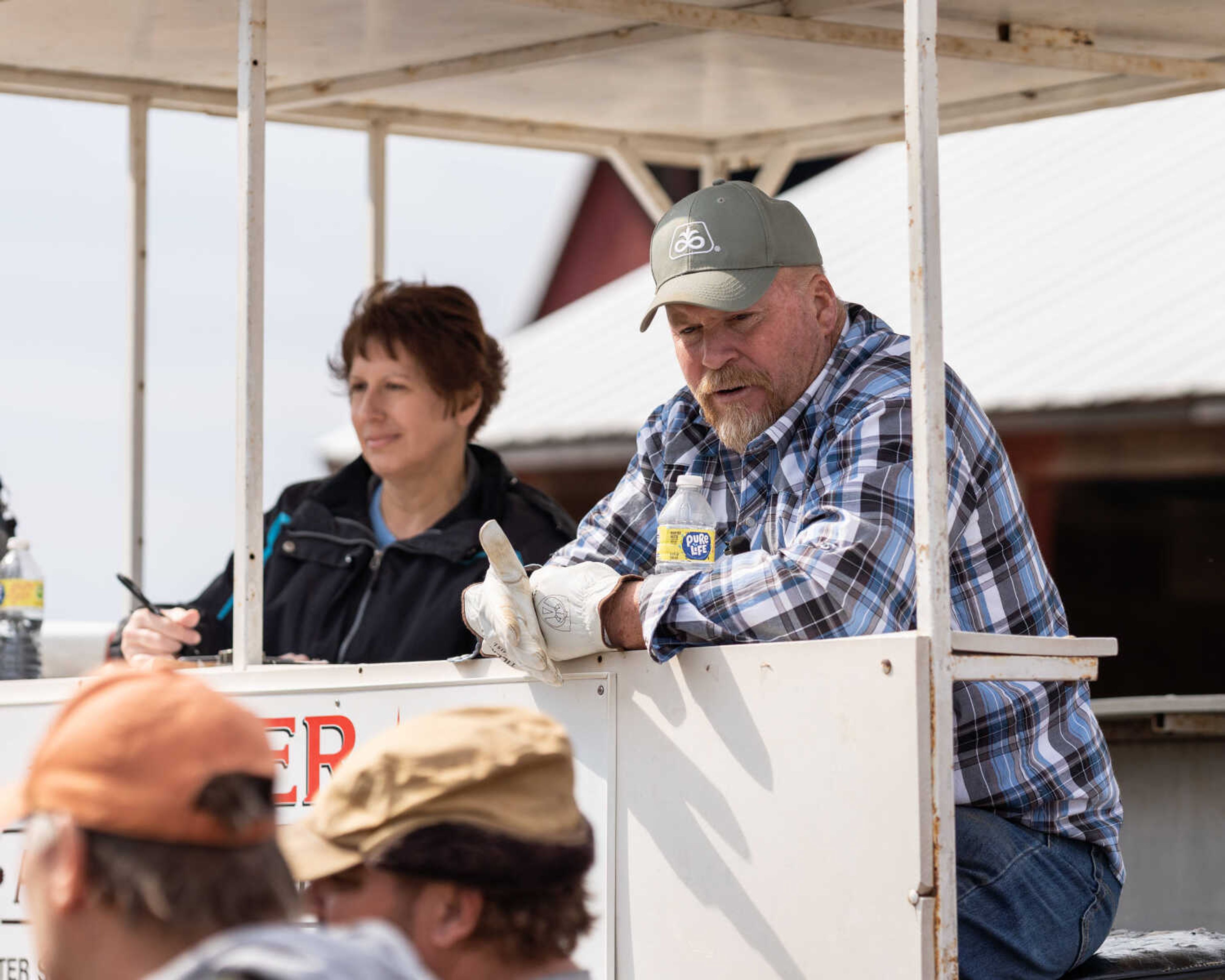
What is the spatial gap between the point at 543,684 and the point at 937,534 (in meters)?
0.81

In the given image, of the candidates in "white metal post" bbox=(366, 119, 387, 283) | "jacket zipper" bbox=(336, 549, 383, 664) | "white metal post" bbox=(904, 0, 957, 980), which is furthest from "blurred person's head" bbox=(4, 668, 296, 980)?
"white metal post" bbox=(366, 119, 387, 283)

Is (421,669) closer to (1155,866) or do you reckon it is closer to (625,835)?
(625,835)

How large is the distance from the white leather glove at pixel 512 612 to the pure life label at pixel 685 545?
10.4 inches

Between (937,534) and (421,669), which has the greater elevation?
(937,534)

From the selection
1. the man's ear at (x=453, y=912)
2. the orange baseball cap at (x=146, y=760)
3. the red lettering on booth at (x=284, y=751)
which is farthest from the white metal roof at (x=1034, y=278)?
the orange baseball cap at (x=146, y=760)

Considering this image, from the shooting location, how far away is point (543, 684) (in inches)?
136

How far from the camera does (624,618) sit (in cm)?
328

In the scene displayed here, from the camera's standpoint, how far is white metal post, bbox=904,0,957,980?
293 centimetres

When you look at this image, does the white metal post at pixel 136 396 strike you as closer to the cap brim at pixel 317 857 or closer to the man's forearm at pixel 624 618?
the man's forearm at pixel 624 618

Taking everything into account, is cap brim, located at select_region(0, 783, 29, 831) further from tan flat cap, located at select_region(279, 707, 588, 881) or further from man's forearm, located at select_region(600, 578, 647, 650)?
man's forearm, located at select_region(600, 578, 647, 650)

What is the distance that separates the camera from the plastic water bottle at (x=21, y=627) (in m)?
4.75

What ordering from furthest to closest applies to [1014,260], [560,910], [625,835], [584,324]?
1. [584,324]
2. [1014,260]
3. [625,835]
4. [560,910]

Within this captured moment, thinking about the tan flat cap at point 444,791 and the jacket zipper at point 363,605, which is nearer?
the tan flat cap at point 444,791

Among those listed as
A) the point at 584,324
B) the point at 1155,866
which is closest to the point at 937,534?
the point at 1155,866
